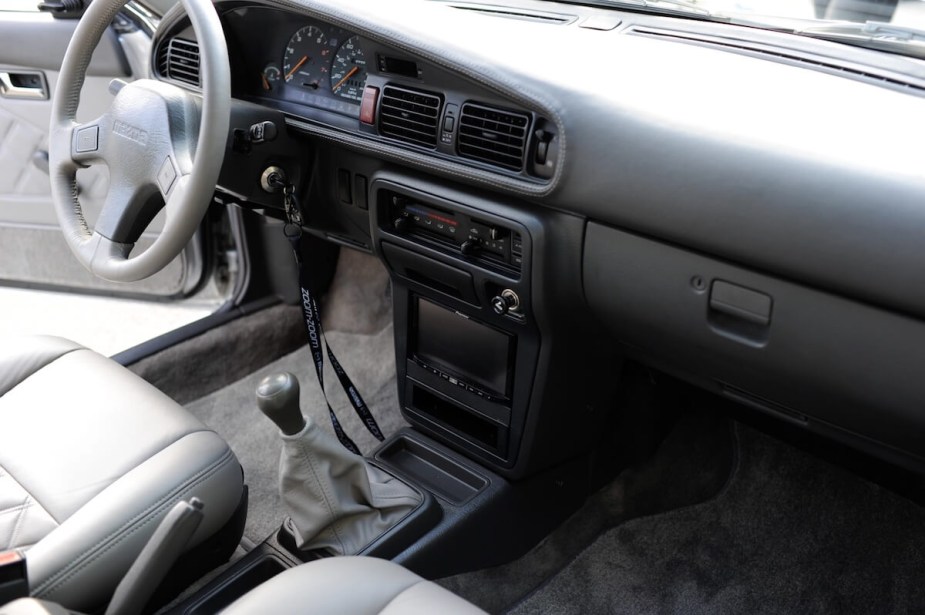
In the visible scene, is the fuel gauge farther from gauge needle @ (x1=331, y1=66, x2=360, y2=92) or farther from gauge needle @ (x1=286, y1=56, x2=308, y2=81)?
gauge needle @ (x1=331, y1=66, x2=360, y2=92)

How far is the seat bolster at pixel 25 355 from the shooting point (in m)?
1.61

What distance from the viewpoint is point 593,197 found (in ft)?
4.38

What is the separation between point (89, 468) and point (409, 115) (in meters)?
0.81

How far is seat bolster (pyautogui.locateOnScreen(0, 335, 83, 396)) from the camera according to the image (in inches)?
63.4

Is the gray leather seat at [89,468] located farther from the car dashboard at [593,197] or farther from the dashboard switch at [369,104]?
the dashboard switch at [369,104]

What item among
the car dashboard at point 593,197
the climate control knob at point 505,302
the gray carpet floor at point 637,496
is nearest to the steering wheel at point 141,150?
the car dashboard at point 593,197

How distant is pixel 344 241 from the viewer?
7.05 feet

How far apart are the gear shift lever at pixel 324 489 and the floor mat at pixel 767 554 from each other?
392 mm

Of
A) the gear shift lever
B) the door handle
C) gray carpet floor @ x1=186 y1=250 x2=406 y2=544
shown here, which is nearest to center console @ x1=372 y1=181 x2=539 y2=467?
the gear shift lever

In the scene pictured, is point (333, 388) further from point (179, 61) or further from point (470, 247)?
point (470, 247)

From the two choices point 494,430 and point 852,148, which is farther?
point 494,430

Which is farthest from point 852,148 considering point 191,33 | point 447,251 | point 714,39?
point 191,33

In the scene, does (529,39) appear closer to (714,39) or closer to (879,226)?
(714,39)

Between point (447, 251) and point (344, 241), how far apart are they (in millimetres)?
571
